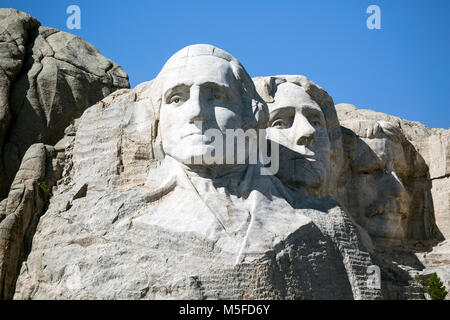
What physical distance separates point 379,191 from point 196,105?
3412 millimetres

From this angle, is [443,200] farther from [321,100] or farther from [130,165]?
[130,165]

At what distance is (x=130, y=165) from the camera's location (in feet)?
34.3

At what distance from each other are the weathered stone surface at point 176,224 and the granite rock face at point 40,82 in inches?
102

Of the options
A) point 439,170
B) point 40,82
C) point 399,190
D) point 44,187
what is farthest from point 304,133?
point 40,82

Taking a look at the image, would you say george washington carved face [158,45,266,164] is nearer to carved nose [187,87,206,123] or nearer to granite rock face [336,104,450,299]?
carved nose [187,87,206,123]

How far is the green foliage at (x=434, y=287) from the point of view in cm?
1062

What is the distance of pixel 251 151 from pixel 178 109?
923mm

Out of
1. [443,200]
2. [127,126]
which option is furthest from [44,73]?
[443,200]

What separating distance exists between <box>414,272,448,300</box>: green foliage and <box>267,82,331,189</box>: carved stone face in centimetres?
165

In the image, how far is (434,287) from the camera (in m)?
10.7

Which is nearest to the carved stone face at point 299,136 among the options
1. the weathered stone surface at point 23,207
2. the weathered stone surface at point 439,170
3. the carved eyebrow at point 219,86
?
the carved eyebrow at point 219,86

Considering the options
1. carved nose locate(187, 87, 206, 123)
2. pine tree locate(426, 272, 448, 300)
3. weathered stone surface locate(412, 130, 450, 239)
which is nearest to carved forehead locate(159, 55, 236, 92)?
carved nose locate(187, 87, 206, 123)

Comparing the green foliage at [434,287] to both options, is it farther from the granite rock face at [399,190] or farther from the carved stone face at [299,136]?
the carved stone face at [299,136]
